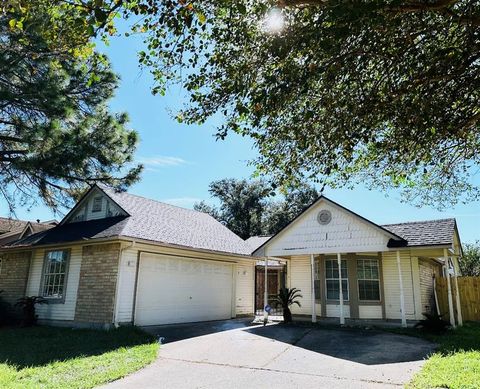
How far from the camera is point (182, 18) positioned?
5047mm

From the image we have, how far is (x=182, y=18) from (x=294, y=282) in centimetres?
1400

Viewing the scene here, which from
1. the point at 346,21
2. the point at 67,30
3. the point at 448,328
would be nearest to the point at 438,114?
the point at 346,21

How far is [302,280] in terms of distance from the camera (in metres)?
17.0

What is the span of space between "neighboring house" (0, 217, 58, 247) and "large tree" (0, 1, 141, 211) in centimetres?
953

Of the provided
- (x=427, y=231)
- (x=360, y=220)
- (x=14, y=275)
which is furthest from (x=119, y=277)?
(x=427, y=231)

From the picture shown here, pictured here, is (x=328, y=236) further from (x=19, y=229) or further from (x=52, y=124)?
(x=19, y=229)

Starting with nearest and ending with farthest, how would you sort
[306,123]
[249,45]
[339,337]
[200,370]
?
[249,45] → [306,123] → [200,370] → [339,337]

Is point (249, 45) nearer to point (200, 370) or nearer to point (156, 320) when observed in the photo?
point (200, 370)

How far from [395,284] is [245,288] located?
7312mm

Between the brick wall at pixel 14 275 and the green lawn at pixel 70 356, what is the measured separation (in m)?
3.79

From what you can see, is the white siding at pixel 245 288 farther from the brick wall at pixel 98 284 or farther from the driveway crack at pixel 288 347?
the brick wall at pixel 98 284

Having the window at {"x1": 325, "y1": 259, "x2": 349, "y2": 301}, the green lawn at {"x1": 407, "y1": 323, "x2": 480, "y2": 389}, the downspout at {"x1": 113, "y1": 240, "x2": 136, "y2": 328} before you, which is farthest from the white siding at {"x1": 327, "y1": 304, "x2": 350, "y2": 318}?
the downspout at {"x1": 113, "y1": 240, "x2": 136, "y2": 328}

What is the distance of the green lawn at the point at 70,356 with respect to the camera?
7344 mm

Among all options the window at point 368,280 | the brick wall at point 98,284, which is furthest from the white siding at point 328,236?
the brick wall at point 98,284
